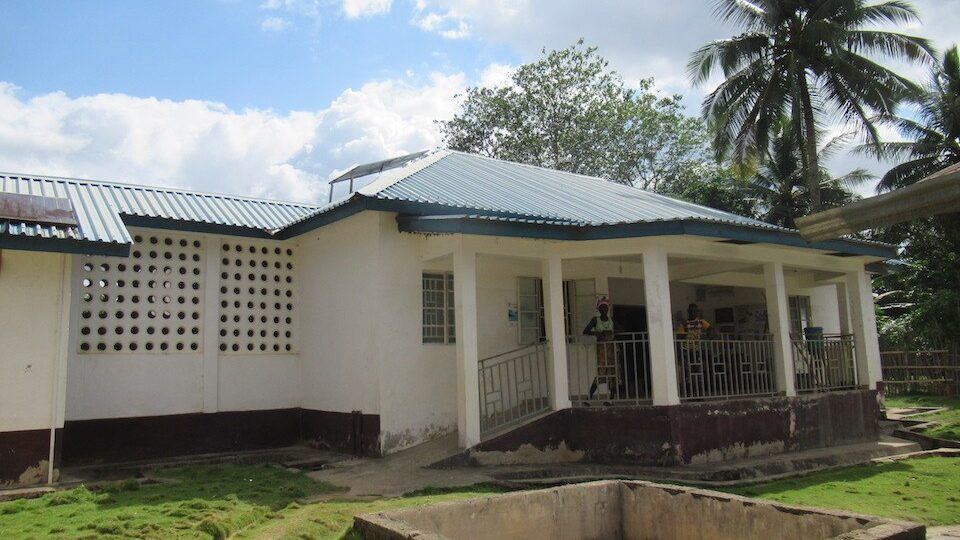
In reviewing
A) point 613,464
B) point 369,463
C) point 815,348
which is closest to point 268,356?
point 369,463

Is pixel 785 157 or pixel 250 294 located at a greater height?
pixel 785 157

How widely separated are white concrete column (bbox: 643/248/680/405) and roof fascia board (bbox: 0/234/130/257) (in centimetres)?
623

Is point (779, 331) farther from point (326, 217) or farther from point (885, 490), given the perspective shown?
point (326, 217)

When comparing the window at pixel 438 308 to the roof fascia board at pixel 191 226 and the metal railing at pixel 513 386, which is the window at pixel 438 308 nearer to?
the metal railing at pixel 513 386

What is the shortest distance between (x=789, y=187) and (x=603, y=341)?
1803cm

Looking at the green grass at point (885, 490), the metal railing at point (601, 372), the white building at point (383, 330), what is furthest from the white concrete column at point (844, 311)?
the metal railing at point (601, 372)

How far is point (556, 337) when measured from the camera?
956 centimetres

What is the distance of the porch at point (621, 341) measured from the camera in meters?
9.25

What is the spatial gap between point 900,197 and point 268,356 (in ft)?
29.8

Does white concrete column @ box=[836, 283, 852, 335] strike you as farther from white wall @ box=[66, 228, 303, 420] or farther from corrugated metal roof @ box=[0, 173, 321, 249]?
corrugated metal roof @ box=[0, 173, 321, 249]

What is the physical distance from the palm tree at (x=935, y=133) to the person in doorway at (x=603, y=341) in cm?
1395

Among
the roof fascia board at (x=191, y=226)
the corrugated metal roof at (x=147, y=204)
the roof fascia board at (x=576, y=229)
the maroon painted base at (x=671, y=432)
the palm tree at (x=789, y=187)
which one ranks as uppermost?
the palm tree at (x=789, y=187)

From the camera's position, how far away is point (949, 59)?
2112 cm

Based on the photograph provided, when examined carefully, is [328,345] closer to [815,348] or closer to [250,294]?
[250,294]
